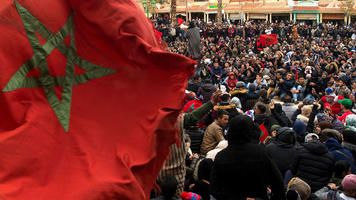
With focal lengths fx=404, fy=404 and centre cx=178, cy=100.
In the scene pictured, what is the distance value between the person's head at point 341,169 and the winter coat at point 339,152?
0.32m

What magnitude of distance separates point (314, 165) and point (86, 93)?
2618 mm

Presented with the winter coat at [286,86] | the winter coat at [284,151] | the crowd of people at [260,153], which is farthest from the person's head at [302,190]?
the winter coat at [286,86]

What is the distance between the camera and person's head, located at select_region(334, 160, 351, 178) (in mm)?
4418

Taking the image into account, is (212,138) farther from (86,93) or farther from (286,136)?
(86,93)

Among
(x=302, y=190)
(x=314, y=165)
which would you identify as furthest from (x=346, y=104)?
(x=302, y=190)

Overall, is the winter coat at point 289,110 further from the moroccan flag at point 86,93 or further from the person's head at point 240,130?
the moroccan flag at point 86,93

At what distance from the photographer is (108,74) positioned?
328 centimetres

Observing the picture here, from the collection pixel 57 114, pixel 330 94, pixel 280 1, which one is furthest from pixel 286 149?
pixel 280 1

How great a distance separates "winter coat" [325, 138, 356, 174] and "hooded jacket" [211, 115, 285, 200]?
1.88 m

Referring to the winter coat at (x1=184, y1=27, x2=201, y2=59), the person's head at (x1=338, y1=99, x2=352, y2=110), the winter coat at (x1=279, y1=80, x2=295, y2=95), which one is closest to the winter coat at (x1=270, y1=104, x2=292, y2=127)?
the person's head at (x1=338, y1=99, x2=352, y2=110)

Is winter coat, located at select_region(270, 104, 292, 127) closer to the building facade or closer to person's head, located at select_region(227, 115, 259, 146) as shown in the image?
person's head, located at select_region(227, 115, 259, 146)

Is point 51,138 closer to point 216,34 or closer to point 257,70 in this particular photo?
point 257,70

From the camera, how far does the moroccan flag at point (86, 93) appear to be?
2896 millimetres

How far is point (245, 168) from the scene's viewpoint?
125 inches
